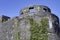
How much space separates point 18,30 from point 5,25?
3.29 metres

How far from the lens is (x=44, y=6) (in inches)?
1060

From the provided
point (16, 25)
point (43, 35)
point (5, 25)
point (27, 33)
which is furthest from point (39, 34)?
point (5, 25)

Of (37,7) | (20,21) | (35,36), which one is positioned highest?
(37,7)

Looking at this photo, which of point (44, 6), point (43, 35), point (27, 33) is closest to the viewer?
point (43, 35)

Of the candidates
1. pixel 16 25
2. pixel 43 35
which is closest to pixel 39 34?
pixel 43 35

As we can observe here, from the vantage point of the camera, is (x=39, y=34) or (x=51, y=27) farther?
(x=51, y=27)

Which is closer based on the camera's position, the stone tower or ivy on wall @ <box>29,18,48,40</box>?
ivy on wall @ <box>29,18,48,40</box>

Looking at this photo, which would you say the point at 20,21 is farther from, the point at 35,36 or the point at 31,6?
the point at 35,36

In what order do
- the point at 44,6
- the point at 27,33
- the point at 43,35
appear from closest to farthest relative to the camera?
the point at 43,35 < the point at 27,33 < the point at 44,6

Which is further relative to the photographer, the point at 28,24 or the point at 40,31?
the point at 28,24

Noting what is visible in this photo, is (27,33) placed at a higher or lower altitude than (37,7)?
lower

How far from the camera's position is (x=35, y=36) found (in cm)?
1942

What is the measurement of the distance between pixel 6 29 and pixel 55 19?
612 cm

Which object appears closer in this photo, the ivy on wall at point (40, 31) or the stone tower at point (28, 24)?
the ivy on wall at point (40, 31)
